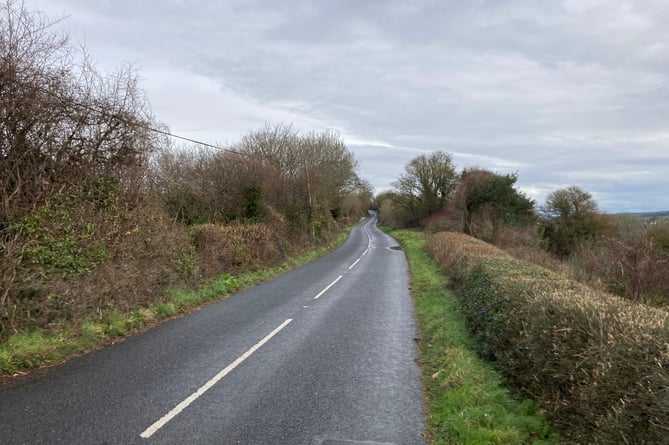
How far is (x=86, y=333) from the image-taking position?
24.8 feet

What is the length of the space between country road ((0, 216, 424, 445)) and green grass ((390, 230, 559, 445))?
241 millimetres

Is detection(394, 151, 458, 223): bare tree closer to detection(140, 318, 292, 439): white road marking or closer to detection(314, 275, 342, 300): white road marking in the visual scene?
detection(314, 275, 342, 300): white road marking

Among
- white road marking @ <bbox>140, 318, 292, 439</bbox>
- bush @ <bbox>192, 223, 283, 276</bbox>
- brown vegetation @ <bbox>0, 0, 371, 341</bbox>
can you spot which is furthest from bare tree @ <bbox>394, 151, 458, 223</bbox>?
white road marking @ <bbox>140, 318, 292, 439</bbox>

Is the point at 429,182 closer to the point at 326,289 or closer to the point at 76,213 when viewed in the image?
the point at 326,289

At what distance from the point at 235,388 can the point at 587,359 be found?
4.09 metres

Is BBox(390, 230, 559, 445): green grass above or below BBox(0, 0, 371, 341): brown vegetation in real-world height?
below

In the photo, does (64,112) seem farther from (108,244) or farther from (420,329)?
(420,329)

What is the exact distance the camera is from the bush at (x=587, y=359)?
10.8 feet

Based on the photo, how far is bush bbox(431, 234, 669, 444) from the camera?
329cm


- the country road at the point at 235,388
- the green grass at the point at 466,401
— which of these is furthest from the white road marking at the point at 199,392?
the green grass at the point at 466,401

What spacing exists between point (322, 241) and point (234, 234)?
56.9ft

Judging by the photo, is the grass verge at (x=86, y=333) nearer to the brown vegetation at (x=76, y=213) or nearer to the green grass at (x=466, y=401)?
the brown vegetation at (x=76, y=213)

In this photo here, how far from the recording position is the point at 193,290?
12500mm

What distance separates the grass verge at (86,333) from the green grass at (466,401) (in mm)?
5617
